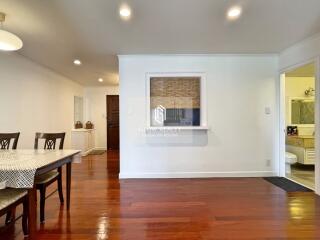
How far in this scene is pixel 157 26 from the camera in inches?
134

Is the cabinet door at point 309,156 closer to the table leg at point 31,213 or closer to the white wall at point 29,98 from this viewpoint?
the table leg at point 31,213

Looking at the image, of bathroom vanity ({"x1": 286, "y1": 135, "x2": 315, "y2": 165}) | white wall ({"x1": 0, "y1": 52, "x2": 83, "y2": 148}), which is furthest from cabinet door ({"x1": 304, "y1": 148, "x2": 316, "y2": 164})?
white wall ({"x1": 0, "y1": 52, "x2": 83, "y2": 148})

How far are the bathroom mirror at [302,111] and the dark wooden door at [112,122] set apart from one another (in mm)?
5608

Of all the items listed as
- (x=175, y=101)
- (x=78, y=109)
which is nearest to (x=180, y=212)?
(x=175, y=101)

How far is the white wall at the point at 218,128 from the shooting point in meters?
4.42

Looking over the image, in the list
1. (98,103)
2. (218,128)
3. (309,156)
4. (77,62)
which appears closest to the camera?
(218,128)

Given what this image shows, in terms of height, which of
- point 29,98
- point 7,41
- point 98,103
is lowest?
point 29,98

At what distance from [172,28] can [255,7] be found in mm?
1143

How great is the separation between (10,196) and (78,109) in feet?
21.0

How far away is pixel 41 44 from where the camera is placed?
13.4 feet

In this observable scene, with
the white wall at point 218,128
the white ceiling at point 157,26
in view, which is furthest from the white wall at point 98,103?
the white wall at point 218,128

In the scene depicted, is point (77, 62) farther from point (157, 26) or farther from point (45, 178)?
point (45, 178)

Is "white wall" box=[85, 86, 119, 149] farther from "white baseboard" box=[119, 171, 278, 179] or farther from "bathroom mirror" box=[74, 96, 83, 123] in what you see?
"white baseboard" box=[119, 171, 278, 179]

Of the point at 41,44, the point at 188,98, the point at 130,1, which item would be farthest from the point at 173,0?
the point at 41,44
